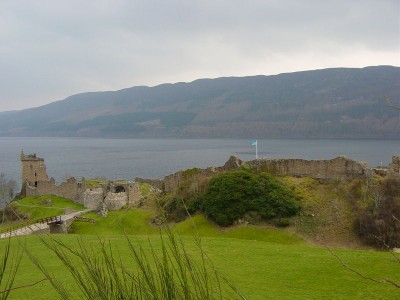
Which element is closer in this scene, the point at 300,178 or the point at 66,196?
the point at 300,178

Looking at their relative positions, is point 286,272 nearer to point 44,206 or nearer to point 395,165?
point 395,165

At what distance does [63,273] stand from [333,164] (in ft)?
61.4

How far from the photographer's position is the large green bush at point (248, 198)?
24.2 metres

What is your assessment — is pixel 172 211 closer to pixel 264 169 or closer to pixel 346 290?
pixel 264 169

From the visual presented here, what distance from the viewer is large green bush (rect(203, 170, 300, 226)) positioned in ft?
79.5

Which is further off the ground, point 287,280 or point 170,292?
point 170,292

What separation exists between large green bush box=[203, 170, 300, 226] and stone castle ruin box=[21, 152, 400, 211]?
288cm

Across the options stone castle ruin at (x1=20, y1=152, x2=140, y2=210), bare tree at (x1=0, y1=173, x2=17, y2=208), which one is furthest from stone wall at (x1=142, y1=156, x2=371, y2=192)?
bare tree at (x1=0, y1=173, x2=17, y2=208)

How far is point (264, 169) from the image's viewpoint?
2880cm

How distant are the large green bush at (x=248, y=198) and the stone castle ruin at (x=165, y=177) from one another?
2881 millimetres

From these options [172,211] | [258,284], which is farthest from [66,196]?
[258,284]

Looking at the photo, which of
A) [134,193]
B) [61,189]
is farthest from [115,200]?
[61,189]

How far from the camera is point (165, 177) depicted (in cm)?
3528

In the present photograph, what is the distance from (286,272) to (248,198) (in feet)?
42.2
